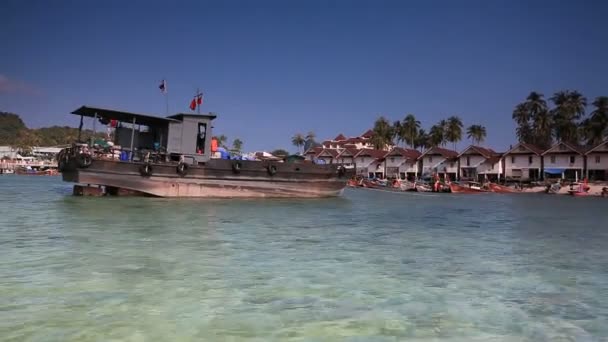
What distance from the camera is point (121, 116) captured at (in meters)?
→ 19.5

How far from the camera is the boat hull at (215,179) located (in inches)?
736

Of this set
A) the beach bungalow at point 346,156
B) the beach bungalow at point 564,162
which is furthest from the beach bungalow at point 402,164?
the beach bungalow at point 564,162

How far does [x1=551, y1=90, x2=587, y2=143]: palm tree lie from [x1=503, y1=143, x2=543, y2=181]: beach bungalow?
11.9 m

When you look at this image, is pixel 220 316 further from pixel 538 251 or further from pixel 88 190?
pixel 88 190

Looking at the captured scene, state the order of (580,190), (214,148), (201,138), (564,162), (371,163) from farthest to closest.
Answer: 1. (371,163)
2. (564,162)
3. (580,190)
4. (214,148)
5. (201,138)

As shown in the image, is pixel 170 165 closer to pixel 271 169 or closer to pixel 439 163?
pixel 271 169

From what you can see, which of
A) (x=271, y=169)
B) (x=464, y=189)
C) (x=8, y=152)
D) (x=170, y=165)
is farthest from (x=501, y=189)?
(x=8, y=152)

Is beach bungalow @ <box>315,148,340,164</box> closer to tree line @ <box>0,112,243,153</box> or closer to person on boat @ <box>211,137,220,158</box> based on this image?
tree line @ <box>0,112,243,153</box>

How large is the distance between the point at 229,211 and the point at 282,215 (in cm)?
193

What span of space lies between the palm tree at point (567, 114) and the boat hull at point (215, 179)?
51337 millimetres

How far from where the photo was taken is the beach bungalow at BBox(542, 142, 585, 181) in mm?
49594

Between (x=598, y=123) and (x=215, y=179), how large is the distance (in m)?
56.5

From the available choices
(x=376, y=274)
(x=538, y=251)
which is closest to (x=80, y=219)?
(x=376, y=274)

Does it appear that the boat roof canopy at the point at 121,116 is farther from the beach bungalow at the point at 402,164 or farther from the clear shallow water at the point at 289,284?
the beach bungalow at the point at 402,164
